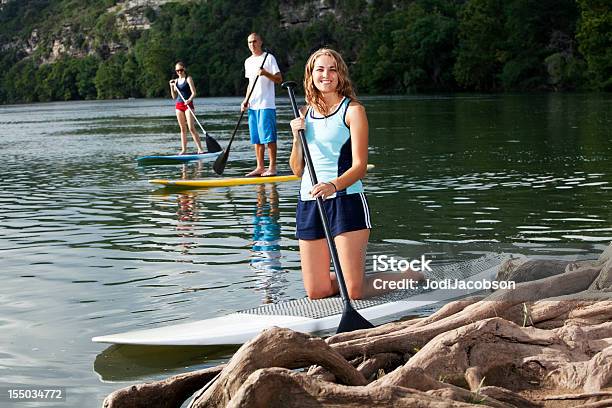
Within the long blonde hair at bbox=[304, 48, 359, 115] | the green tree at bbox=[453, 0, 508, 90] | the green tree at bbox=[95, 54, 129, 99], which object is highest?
the long blonde hair at bbox=[304, 48, 359, 115]

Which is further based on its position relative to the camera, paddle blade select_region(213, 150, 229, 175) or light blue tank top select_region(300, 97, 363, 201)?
paddle blade select_region(213, 150, 229, 175)

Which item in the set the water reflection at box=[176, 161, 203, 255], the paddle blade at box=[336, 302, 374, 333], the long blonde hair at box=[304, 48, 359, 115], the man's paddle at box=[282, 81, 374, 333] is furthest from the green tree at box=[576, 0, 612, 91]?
the paddle blade at box=[336, 302, 374, 333]

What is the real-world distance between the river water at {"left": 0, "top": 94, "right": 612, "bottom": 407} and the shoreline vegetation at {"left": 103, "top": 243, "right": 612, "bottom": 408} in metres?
1.23

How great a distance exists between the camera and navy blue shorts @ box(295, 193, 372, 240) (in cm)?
696

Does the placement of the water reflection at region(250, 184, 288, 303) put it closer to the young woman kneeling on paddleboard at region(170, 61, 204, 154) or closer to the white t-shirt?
the white t-shirt

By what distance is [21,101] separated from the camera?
197125 mm

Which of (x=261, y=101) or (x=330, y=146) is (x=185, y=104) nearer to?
(x=261, y=101)

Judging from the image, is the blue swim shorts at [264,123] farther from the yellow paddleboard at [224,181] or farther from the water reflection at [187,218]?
the water reflection at [187,218]

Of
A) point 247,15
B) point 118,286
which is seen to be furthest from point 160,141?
point 247,15

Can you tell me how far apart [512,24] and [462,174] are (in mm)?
72721

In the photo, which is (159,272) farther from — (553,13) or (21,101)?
(21,101)

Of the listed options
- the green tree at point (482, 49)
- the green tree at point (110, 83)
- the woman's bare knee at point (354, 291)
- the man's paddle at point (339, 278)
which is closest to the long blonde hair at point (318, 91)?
the man's paddle at point (339, 278)

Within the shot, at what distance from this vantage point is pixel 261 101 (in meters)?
16.3

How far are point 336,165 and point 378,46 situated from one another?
102218mm
